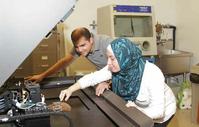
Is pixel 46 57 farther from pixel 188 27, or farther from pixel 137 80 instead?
pixel 188 27

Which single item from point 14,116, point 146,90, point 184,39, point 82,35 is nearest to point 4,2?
point 14,116

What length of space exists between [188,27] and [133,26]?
1.02m

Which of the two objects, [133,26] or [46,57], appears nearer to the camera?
[46,57]

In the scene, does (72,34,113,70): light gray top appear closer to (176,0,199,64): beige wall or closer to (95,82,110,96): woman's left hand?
(95,82,110,96): woman's left hand

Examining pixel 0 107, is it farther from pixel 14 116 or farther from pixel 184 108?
pixel 184 108

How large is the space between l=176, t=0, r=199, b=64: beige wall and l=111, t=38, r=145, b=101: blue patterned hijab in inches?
94.1

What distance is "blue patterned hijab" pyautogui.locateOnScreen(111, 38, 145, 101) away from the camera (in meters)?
1.46

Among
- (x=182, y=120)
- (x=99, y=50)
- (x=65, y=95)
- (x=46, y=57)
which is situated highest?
(x=99, y=50)

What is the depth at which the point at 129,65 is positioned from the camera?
1489 millimetres

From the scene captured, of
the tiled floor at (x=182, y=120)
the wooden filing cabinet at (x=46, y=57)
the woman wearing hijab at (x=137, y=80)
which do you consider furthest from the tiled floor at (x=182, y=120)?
the woman wearing hijab at (x=137, y=80)

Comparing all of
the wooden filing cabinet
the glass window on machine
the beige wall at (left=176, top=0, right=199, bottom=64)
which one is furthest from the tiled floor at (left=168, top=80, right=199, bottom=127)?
the wooden filing cabinet

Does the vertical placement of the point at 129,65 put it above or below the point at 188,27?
below

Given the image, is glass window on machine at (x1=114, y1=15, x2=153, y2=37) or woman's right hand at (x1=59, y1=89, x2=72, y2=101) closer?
woman's right hand at (x1=59, y1=89, x2=72, y2=101)

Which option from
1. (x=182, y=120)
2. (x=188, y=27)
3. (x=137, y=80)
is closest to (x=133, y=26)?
(x=188, y=27)
